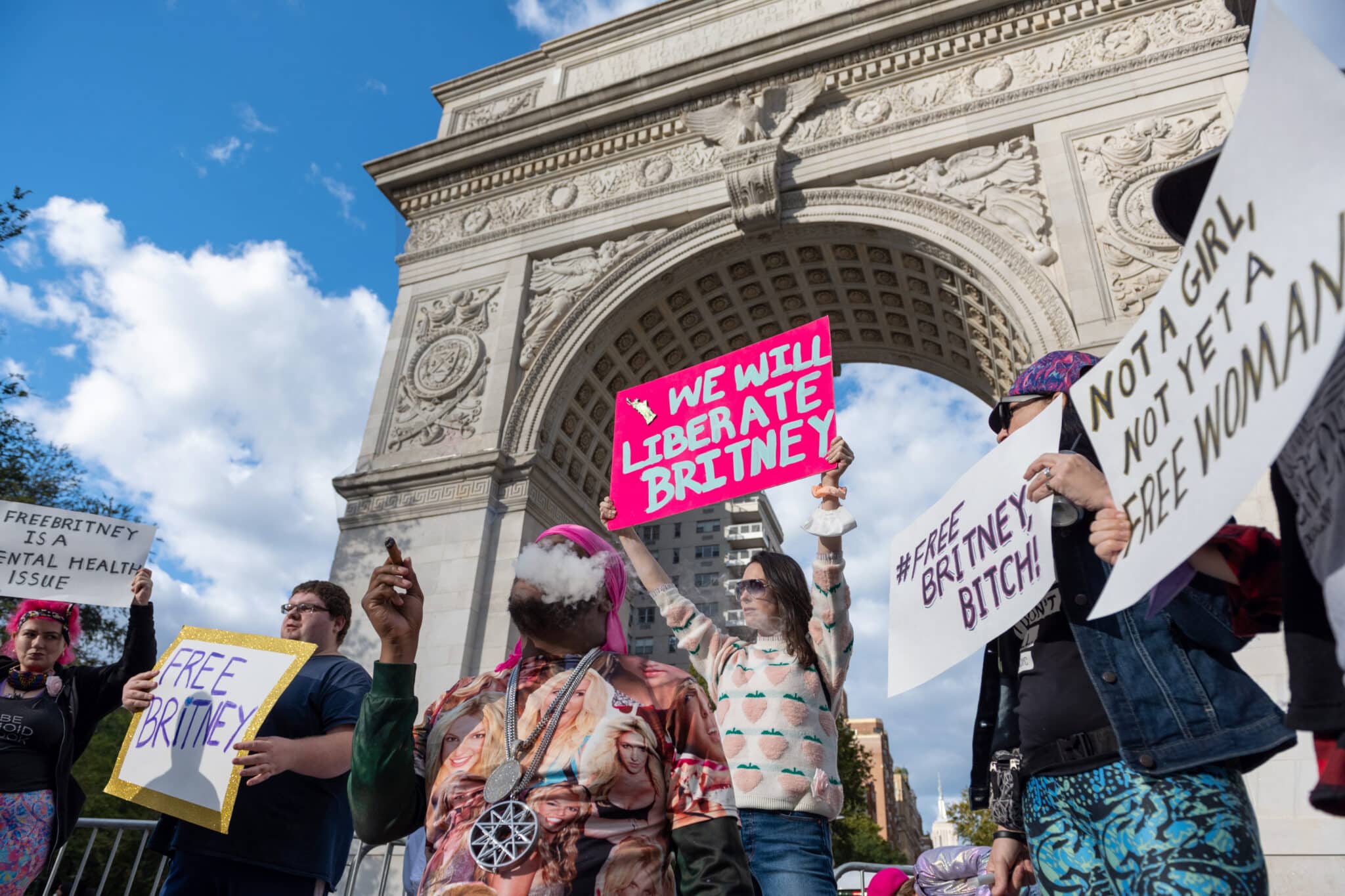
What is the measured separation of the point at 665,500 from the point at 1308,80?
3.57 meters

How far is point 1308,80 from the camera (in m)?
1.39

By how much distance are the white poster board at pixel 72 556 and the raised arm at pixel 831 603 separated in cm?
422

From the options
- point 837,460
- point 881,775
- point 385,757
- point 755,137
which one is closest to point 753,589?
point 837,460

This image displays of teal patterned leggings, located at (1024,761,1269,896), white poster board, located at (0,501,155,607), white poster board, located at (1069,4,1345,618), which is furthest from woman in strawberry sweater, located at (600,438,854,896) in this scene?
white poster board, located at (0,501,155,607)

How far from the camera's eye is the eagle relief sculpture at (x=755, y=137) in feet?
43.7

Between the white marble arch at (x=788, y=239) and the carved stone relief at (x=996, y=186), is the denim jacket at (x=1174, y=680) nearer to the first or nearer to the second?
the white marble arch at (x=788, y=239)

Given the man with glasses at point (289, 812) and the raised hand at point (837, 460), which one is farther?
the raised hand at point (837, 460)

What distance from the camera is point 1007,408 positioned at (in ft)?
9.23

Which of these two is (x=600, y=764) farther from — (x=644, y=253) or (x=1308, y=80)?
(x=644, y=253)

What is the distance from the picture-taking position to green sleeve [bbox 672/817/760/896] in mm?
1869

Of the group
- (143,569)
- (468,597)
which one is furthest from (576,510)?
(143,569)

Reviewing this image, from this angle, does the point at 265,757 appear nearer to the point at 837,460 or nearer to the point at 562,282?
the point at 837,460

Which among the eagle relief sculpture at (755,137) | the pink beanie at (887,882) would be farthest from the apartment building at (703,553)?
the pink beanie at (887,882)

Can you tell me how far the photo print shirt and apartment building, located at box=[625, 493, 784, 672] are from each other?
1689 inches
